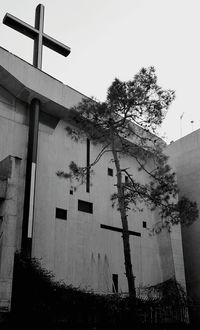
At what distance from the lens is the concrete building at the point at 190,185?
60.9ft

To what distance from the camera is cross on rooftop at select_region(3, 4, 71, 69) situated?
48.9 feet

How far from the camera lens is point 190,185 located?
64.4ft

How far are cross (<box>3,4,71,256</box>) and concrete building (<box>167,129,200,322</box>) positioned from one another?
8.08m

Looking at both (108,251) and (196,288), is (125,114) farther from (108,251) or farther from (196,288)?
(196,288)

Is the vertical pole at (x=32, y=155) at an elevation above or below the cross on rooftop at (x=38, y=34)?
below

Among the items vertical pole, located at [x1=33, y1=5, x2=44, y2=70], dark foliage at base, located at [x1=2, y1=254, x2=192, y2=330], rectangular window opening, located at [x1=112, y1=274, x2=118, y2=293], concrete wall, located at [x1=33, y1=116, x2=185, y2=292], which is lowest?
dark foliage at base, located at [x1=2, y1=254, x2=192, y2=330]

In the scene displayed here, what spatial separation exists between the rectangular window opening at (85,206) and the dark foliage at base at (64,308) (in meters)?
4.32

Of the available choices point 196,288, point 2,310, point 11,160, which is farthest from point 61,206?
point 196,288

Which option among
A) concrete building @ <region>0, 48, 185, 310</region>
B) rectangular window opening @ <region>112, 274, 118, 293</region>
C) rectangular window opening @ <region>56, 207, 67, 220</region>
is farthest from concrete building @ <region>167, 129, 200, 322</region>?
rectangular window opening @ <region>56, 207, 67, 220</region>

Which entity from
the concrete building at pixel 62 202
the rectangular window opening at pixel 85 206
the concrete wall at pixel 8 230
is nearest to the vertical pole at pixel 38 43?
the concrete building at pixel 62 202

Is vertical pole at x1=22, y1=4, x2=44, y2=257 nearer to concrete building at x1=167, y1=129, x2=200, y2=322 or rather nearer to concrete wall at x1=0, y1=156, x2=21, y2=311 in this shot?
concrete wall at x1=0, y1=156, x2=21, y2=311

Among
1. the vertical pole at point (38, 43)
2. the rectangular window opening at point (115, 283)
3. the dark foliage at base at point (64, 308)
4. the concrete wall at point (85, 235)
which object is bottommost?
the dark foliage at base at point (64, 308)

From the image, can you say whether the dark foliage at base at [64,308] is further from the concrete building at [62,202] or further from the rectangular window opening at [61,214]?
the rectangular window opening at [61,214]

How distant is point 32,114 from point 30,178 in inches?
108
